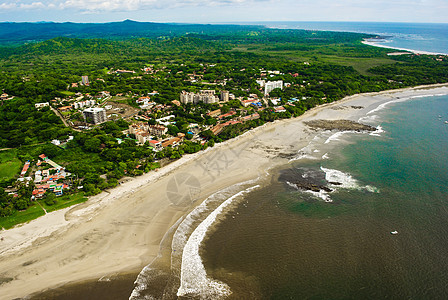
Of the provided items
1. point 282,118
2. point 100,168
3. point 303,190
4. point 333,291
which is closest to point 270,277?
point 333,291

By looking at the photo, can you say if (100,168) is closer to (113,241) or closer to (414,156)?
(113,241)

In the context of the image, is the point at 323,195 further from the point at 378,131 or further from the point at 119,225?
the point at 378,131

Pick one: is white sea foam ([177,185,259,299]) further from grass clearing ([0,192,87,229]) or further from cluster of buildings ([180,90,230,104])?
cluster of buildings ([180,90,230,104])

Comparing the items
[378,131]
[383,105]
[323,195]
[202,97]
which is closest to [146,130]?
[202,97]

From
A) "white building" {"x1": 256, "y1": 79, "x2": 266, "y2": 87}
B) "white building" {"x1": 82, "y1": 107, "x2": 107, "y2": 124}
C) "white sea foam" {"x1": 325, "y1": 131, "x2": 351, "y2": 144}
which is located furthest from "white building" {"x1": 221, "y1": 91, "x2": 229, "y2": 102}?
"white building" {"x1": 82, "y1": 107, "x2": 107, "y2": 124}

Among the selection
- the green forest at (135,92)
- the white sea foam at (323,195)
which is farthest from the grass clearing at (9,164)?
the white sea foam at (323,195)
